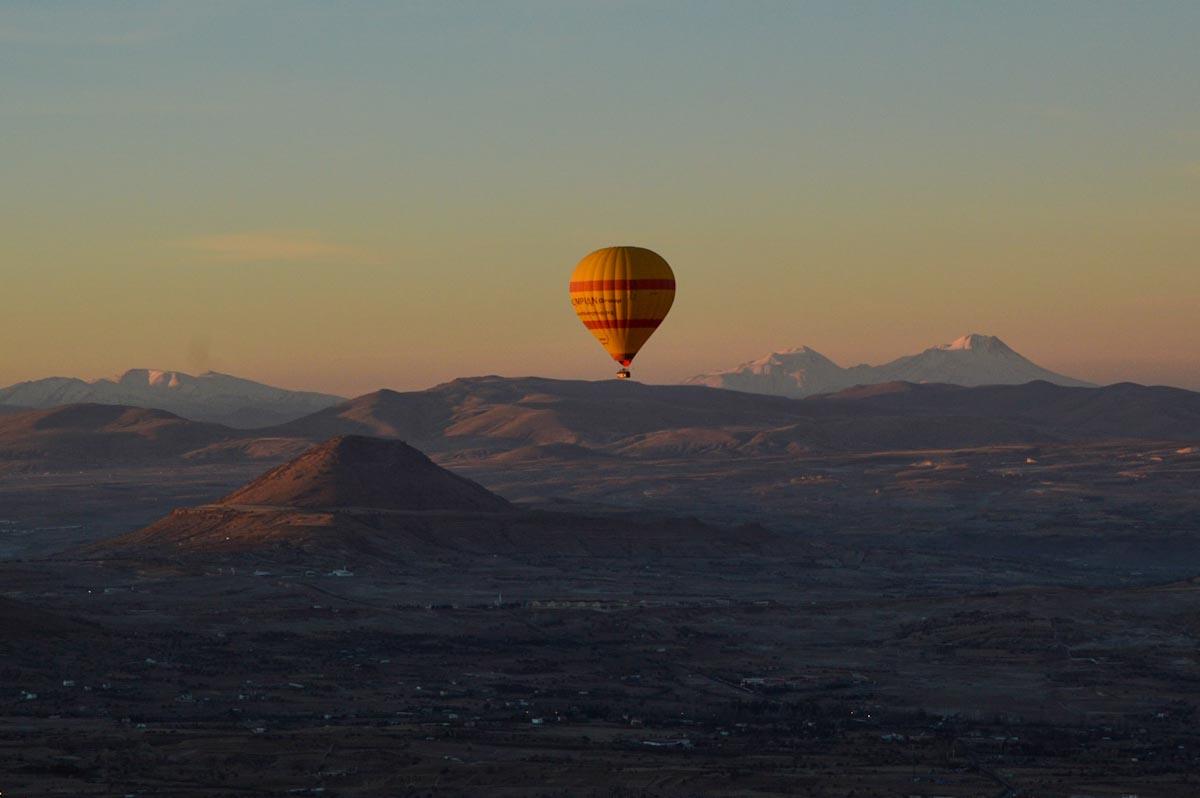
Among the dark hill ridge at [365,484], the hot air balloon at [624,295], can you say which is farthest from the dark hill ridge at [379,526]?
the hot air balloon at [624,295]

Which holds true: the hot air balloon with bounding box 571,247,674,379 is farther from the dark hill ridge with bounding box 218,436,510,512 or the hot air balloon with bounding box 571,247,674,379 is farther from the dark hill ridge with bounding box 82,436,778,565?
the dark hill ridge with bounding box 218,436,510,512

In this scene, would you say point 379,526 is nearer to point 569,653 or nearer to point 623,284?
point 623,284

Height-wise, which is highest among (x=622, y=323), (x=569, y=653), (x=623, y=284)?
(x=623, y=284)

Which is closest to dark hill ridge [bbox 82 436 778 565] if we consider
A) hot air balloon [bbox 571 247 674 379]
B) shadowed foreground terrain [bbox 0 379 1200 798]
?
shadowed foreground terrain [bbox 0 379 1200 798]

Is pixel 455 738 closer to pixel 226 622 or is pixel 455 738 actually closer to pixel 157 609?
pixel 226 622

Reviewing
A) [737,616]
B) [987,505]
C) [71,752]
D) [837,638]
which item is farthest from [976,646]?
[987,505]

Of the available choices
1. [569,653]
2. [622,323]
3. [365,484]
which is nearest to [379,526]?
[365,484]
